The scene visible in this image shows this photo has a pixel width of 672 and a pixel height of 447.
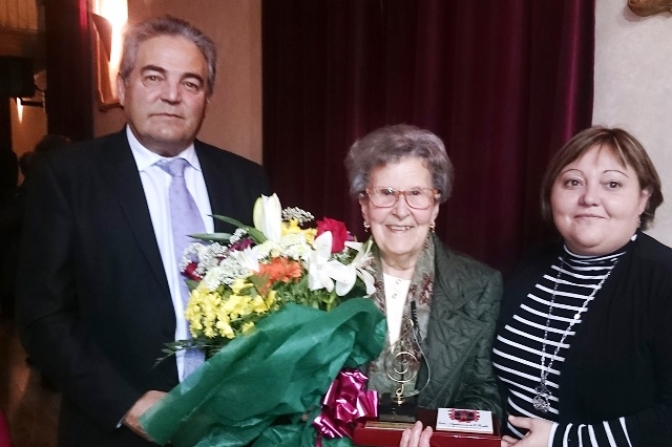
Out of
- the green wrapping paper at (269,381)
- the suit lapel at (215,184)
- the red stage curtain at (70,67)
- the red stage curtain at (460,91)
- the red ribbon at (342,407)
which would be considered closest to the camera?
the green wrapping paper at (269,381)

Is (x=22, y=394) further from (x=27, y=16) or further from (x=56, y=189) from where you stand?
(x=27, y=16)

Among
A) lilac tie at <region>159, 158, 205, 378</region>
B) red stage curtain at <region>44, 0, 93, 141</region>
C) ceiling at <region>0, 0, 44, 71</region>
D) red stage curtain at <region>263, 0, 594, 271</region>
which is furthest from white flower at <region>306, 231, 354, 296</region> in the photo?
ceiling at <region>0, 0, 44, 71</region>

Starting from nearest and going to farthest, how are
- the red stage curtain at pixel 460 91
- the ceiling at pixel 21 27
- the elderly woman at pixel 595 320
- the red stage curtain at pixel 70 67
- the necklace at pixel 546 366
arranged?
1. the elderly woman at pixel 595 320
2. the necklace at pixel 546 366
3. the red stage curtain at pixel 460 91
4. the red stage curtain at pixel 70 67
5. the ceiling at pixel 21 27

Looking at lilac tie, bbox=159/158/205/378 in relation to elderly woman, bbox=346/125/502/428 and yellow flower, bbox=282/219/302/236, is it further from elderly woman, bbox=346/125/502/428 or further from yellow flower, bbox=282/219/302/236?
elderly woman, bbox=346/125/502/428

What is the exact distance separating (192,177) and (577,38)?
1172 mm

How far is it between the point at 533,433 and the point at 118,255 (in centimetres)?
105

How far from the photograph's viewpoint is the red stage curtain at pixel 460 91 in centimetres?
185

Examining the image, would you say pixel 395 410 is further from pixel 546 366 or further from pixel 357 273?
pixel 546 366

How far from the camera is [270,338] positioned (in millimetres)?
1119

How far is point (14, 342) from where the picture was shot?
5516mm

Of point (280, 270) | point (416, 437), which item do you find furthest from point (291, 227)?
point (416, 437)

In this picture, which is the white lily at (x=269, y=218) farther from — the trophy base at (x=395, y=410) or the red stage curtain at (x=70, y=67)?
the red stage curtain at (x=70, y=67)

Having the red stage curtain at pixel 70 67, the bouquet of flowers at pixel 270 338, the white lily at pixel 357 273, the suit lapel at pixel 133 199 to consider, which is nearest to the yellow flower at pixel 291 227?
the bouquet of flowers at pixel 270 338

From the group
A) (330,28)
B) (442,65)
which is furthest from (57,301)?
(330,28)
